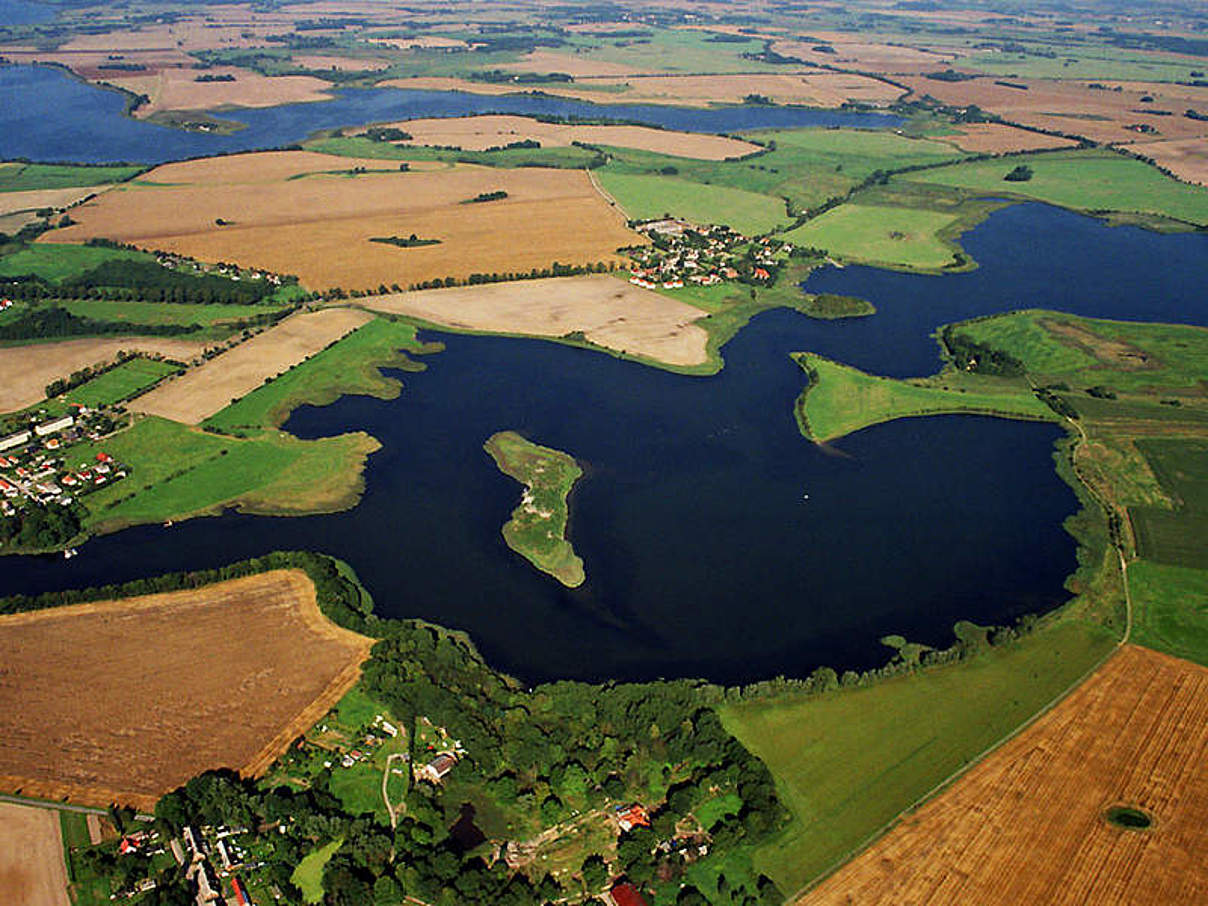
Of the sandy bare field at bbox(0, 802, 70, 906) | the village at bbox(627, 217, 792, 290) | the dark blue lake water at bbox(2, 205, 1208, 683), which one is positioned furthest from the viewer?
the village at bbox(627, 217, 792, 290)

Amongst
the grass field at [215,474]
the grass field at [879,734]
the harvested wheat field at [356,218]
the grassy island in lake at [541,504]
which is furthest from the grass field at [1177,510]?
the harvested wheat field at [356,218]

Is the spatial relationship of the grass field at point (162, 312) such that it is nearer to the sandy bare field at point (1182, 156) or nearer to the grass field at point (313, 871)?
the grass field at point (313, 871)

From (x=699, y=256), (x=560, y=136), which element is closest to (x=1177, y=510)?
(x=699, y=256)

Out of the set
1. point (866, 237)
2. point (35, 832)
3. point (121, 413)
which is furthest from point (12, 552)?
point (866, 237)

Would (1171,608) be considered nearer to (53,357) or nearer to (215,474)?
(215,474)

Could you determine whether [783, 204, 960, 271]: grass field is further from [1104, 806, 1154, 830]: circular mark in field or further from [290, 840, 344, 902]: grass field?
[290, 840, 344, 902]: grass field

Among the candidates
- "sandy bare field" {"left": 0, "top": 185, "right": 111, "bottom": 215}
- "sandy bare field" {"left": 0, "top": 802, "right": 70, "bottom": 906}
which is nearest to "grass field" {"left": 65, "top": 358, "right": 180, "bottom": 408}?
"sandy bare field" {"left": 0, "top": 802, "right": 70, "bottom": 906}

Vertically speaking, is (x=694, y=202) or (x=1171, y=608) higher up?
(x=694, y=202)
